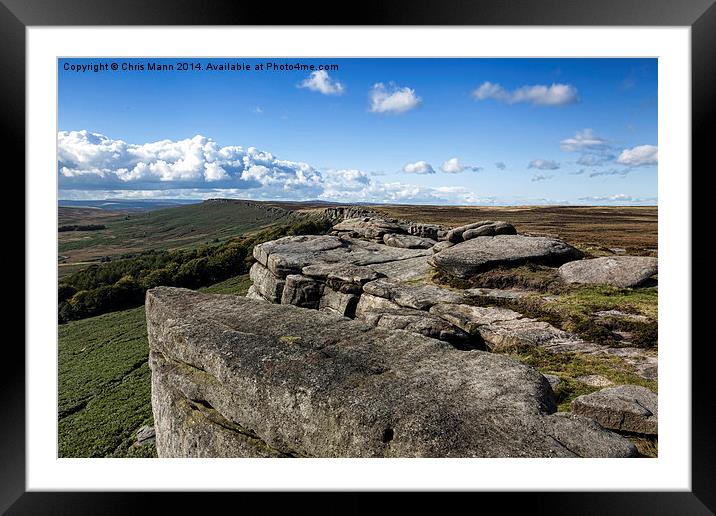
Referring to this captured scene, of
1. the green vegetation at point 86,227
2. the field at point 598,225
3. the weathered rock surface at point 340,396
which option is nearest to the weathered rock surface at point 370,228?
the field at point 598,225

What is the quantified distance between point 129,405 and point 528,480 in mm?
15419

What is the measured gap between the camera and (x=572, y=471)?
22.4ft

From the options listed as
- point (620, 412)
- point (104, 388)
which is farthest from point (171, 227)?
point (620, 412)

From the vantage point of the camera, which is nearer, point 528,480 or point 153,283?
point 528,480

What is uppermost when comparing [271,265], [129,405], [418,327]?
[271,265]

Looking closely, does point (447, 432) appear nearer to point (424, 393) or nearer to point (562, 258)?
point (424, 393)

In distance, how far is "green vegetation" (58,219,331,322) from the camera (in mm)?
32750

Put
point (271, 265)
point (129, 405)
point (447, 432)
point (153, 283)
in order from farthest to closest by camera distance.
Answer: point (153, 283)
point (271, 265)
point (129, 405)
point (447, 432)

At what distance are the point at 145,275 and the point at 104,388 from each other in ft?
66.9

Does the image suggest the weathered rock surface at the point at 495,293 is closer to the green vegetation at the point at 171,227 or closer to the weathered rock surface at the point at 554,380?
the weathered rock surface at the point at 554,380

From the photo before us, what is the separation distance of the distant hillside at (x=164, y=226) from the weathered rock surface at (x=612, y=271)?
139 ft

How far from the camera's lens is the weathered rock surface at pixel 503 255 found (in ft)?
53.9
